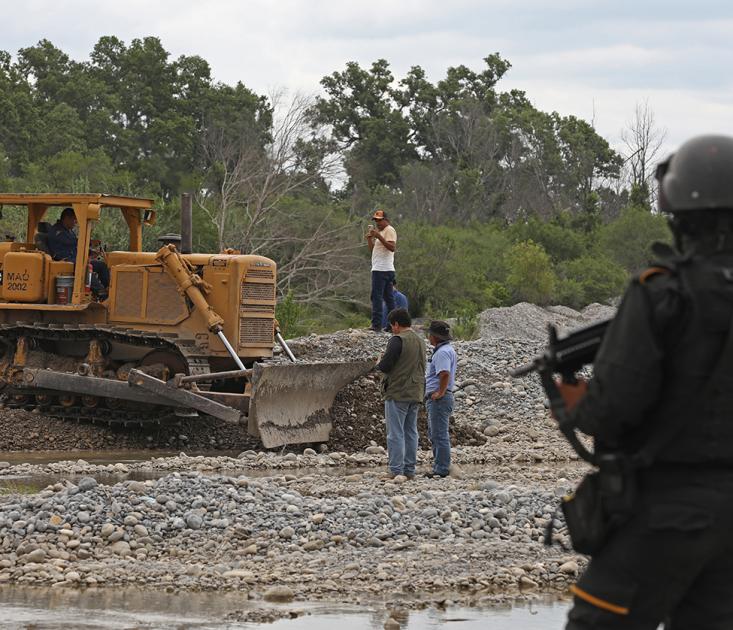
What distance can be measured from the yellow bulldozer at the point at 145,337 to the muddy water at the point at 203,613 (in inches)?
308

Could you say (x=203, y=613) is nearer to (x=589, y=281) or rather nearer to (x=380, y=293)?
(x=380, y=293)

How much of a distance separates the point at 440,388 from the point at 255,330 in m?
4.72

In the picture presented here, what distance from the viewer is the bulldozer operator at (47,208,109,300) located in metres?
17.4

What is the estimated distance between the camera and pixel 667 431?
4164mm

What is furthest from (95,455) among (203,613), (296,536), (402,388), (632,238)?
(632,238)

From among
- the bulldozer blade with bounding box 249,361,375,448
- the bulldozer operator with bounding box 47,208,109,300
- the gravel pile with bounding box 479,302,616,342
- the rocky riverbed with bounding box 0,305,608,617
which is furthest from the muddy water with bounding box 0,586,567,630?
the gravel pile with bounding box 479,302,616,342

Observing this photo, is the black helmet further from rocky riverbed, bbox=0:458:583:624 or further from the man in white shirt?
the man in white shirt

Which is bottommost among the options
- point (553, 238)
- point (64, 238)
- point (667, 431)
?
point (667, 431)

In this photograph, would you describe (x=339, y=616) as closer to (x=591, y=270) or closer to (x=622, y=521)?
(x=622, y=521)

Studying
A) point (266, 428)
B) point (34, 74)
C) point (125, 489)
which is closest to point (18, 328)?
point (266, 428)

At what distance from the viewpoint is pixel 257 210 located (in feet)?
115

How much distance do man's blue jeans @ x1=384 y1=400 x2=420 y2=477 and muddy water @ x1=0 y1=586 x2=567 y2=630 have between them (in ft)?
15.8

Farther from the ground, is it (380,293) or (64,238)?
(64,238)

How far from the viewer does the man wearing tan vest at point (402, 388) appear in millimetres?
12719
